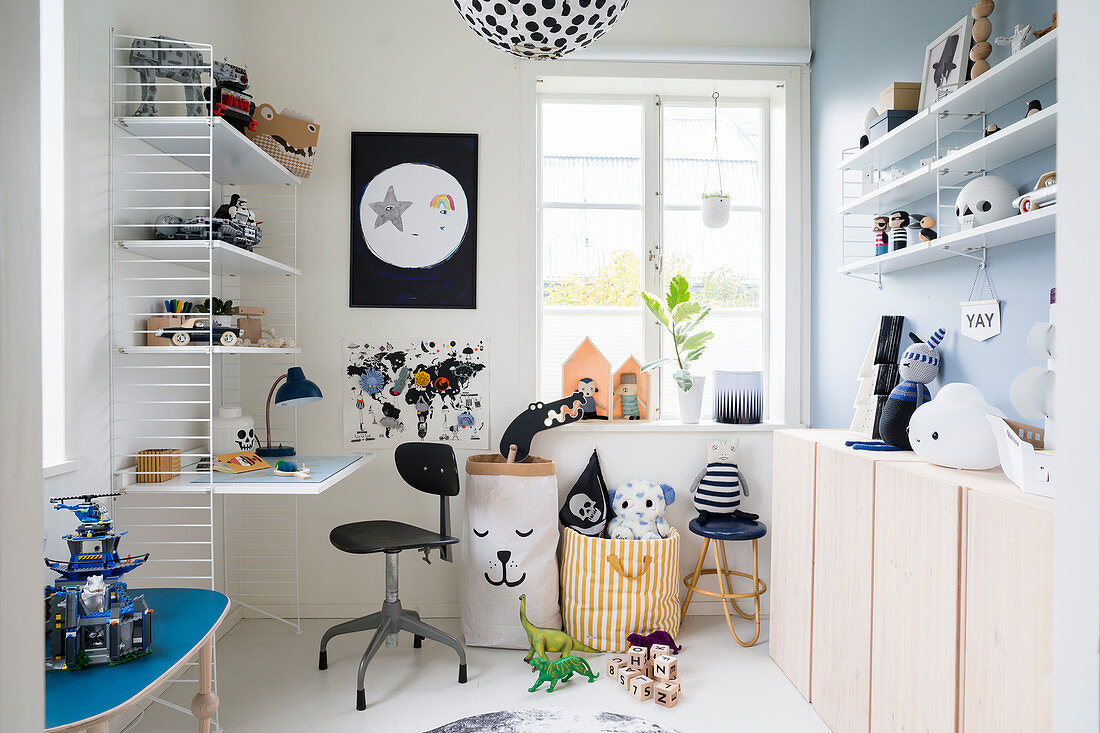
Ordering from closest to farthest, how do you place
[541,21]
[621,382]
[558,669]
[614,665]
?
[541,21]
[558,669]
[614,665]
[621,382]

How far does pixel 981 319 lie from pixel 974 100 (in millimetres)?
618

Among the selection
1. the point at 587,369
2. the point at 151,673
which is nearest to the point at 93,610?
the point at 151,673

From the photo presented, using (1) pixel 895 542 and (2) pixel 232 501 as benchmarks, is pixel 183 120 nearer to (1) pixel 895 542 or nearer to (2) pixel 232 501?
(2) pixel 232 501

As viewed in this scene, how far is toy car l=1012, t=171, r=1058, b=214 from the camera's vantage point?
4.85 feet

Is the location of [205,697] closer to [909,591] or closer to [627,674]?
[627,674]

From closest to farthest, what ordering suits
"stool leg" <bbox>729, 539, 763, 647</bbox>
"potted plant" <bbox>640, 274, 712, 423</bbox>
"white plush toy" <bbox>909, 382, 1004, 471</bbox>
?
1. "white plush toy" <bbox>909, 382, 1004, 471</bbox>
2. "stool leg" <bbox>729, 539, 763, 647</bbox>
3. "potted plant" <bbox>640, 274, 712, 423</bbox>

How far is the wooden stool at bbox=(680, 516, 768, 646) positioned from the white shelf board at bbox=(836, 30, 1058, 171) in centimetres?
151

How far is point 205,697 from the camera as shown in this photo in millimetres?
1743

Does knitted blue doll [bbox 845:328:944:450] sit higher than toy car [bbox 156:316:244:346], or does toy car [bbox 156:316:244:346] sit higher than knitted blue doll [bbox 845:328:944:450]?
toy car [bbox 156:316:244:346]

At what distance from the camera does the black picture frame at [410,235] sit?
3041 millimetres
